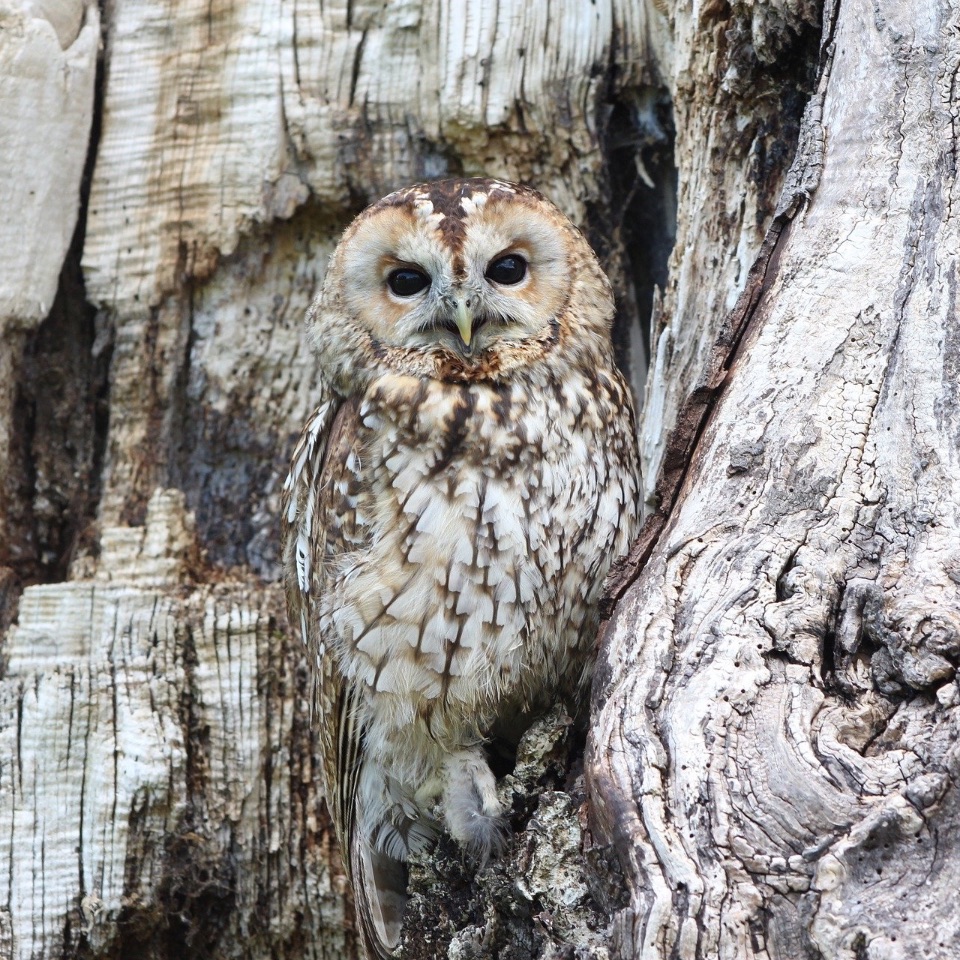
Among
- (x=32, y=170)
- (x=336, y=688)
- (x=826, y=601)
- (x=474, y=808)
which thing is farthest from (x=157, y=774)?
(x=826, y=601)

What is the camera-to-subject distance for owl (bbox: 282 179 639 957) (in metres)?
2.15

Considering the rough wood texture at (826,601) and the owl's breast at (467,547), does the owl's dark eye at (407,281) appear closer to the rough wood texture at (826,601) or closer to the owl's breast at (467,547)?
the owl's breast at (467,547)

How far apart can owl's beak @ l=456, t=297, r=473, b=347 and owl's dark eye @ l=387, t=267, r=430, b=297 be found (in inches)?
5.1

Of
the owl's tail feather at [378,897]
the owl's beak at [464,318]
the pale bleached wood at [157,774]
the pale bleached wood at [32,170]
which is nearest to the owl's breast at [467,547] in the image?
the owl's beak at [464,318]

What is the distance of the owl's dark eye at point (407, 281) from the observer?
2.34 meters

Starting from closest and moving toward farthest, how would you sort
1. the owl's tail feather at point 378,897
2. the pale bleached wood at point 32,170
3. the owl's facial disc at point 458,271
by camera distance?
the owl's facial disc at point 458,271 → the owl's tail feather at point 378,897 → the pale bleached wood at point 32,170

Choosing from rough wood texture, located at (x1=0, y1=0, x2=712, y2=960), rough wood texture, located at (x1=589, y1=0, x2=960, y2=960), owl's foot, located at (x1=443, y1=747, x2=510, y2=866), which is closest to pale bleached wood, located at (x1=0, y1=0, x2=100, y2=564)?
rough wood texture, located at (x1=0, y1=0, x2=712, y2=960)

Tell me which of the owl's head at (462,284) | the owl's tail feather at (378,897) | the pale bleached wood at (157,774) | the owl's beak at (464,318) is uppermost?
the owl's head at (462,284)

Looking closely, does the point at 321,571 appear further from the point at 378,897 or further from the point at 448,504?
the point at 378,897

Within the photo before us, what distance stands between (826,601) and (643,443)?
3.36 feet

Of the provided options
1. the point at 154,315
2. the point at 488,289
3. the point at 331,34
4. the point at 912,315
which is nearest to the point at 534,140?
the point at 331,34

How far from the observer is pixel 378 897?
242 cm

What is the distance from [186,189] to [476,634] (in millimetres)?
1515

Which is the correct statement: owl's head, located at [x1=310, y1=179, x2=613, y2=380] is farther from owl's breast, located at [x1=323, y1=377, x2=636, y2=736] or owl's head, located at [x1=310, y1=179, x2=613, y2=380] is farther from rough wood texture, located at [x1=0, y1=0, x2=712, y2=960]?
rough wood texture, located at [x1=0, y1=0, x2=712, y2=960]
